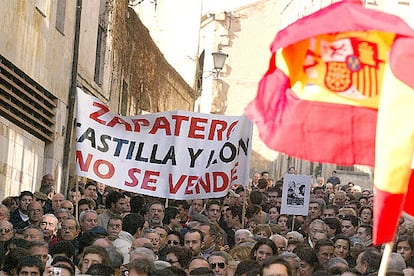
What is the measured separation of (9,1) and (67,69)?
592 cm

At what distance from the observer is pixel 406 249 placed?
1709cm

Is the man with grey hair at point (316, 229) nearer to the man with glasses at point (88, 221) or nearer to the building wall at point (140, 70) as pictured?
the man with glasses at point (88, 221)

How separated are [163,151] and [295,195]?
283 cm

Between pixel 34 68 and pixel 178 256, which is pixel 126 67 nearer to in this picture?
pixel 34 68

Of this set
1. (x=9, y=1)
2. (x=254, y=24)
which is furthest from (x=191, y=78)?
(x=9, y=1)

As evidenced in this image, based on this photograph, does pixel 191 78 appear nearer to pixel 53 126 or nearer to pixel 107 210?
pixel 53 126

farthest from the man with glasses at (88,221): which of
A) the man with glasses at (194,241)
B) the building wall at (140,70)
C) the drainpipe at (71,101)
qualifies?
the building wall at (140,70)

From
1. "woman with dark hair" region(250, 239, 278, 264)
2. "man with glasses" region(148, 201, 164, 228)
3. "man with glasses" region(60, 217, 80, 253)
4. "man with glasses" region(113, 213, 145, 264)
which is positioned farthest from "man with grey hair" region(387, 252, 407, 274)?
"man with glasses" region(148, 201, 164, 228)

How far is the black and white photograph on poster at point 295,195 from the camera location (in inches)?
893

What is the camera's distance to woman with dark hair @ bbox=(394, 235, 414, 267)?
16.9 m

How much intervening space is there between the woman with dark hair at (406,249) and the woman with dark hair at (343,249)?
505mm

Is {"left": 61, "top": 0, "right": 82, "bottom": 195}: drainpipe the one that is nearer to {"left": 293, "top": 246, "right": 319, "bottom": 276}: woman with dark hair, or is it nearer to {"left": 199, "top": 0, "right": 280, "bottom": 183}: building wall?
{"left": 293, "top": 246, "right": 319, "bottom": 276}: woman with dark hair

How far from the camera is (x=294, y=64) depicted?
11.0 metres

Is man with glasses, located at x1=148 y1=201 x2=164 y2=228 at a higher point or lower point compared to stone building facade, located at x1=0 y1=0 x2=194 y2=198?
lower
